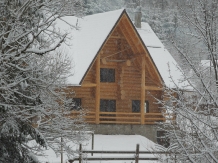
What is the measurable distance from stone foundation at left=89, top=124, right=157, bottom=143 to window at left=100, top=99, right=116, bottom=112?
233 centimetres

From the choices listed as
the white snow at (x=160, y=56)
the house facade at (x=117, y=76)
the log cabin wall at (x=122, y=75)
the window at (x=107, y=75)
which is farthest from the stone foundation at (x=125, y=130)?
the window at (x=107, y=75)

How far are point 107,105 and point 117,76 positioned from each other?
84.8 inches

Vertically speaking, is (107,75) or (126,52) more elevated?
(126,52)

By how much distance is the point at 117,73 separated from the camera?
2633cm

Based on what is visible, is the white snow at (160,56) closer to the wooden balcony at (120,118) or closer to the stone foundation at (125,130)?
the wooden balcony at (120,118)

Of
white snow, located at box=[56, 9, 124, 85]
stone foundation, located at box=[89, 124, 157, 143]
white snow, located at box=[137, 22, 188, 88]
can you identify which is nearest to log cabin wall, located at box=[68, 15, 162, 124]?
stone foundation, located at box=[89, 124, 157, 143]

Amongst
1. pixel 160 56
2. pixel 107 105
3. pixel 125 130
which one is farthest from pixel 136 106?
pixel 160 56

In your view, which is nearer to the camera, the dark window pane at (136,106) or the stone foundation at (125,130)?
the stone foundation at (125,130)

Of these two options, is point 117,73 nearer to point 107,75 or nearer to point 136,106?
point 107,75

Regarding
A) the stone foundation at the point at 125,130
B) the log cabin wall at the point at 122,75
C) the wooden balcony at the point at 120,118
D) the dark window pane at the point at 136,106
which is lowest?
the stone foundation at the point at 125,130

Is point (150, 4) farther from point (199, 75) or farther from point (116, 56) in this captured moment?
point (199, 75)

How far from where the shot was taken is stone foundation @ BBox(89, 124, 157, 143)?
23859 mm

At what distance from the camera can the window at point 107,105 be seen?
26.3 meters

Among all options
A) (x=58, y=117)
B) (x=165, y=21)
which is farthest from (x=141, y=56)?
(x=165, y=21)
